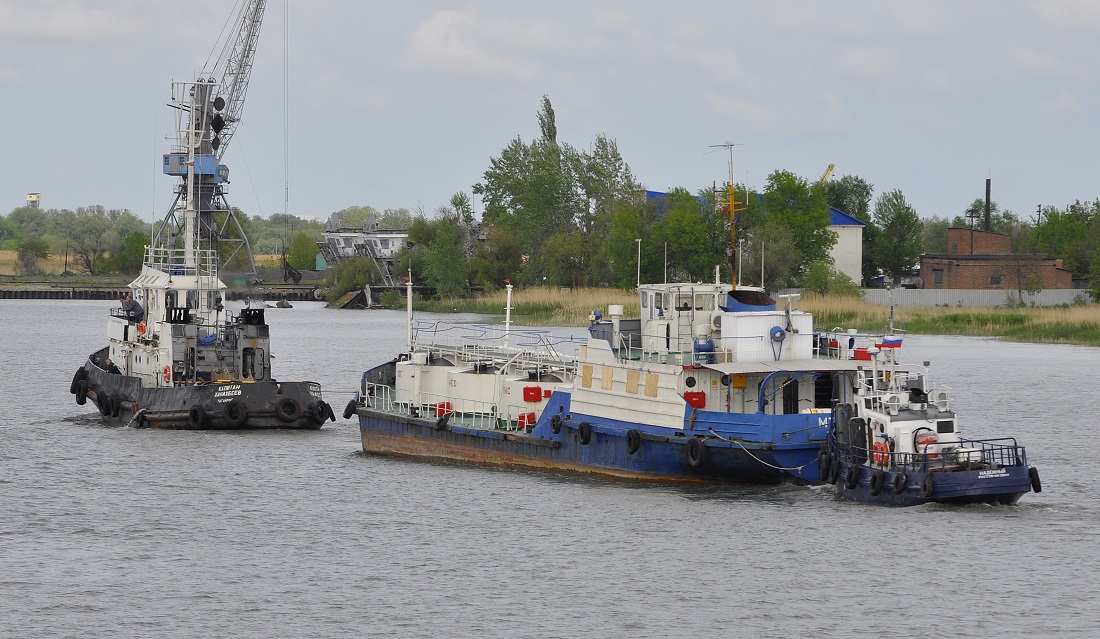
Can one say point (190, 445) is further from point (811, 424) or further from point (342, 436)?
point (811, 424)

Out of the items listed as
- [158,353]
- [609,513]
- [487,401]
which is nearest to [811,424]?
[609,513]

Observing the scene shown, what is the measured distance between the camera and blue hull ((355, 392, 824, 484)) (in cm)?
3431

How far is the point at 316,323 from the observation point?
122m

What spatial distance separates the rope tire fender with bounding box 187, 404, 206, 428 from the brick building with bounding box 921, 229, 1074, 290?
72.7 m

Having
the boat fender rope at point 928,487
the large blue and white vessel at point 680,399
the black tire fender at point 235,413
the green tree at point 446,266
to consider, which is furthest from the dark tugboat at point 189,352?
the green tree at point 446,266

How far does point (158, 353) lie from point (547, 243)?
256ft

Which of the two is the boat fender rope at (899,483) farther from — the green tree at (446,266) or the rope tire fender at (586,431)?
the green tree at (446,266)

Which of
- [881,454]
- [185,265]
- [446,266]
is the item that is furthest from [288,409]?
[446,266]

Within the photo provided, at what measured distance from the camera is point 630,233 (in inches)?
4483

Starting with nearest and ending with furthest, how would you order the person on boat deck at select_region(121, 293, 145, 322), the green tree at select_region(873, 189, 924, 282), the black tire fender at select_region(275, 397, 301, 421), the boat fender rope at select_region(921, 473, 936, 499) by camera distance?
1. the boat fender rope at select_region(921, 473, 936, 499)
2. the black tire fender at select_region(275, 397, 301, 421)
3. the person on boat deck at select_region(121, 293, 145, 322)
4. the green tree at select_region(873, 189, 924, 282)

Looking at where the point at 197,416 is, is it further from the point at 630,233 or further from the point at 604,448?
the point at 630,233

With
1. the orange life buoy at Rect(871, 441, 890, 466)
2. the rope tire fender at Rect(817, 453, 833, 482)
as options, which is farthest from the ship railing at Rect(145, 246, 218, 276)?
the orange life buoy at Rect(871, 441, 890, 466)

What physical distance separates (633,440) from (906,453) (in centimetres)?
678

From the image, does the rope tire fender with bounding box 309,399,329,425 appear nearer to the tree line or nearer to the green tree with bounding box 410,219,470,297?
the tree line
